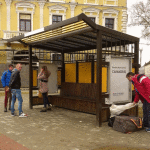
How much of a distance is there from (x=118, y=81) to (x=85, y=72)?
221 centimetres

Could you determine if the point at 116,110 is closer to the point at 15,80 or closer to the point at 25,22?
the point at 15,80

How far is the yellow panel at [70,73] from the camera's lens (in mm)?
8820

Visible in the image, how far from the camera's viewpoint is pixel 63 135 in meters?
5.02

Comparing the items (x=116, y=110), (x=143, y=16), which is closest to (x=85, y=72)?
(x=116, y=110)

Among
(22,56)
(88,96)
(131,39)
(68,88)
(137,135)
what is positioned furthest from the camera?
(22,56)

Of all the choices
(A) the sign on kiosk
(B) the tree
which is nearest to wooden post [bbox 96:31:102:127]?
(A) the sign on kiosk

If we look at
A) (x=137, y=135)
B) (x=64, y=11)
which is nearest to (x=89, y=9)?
(x=64, y=11)

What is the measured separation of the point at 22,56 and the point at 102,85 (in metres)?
17.4

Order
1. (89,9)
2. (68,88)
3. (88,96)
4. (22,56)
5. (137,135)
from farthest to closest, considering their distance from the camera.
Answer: (89,9), (22,56), (68,88), (88,96), (137,135)

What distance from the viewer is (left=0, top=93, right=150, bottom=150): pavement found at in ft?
14.1

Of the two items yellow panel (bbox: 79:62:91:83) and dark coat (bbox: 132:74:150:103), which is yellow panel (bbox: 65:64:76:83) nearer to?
yellow panel (bbox: 79:62:91:83)

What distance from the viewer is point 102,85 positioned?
6.32 m

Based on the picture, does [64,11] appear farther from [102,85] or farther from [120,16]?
[102,85]

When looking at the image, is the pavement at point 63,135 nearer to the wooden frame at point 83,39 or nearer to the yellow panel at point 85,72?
the wooden frame at point 83,39
